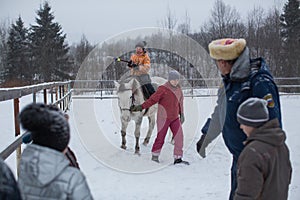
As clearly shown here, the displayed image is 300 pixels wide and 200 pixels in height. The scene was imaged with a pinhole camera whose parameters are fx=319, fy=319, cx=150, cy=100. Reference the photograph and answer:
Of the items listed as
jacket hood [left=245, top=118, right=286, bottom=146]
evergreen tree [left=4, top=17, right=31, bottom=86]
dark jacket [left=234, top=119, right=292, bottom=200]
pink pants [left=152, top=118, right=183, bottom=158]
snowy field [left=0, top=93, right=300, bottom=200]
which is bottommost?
snowy field [left=0, top=93, right=300, bottom=200]

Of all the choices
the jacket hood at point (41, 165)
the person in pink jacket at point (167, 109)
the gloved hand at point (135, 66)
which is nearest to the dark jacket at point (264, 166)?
the jacket hood at point (41, 165)

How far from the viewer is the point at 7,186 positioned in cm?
129

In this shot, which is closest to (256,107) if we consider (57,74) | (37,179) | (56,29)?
(37,179)

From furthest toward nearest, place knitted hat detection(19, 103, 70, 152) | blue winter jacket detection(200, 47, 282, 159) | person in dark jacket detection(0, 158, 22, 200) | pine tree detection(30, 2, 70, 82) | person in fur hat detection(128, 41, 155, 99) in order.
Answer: pine tree detection(30, 2, 70, 82)
person in fur hat detection(128, 41, 155, 99)
blue winter jacket detection(200, 47, 282, 159)
knitted hat detection(19, 103, 70, 152)
person in dark jacket detection(0, 158, 22, 200)

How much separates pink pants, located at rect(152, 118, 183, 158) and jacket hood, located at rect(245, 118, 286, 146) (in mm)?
3459

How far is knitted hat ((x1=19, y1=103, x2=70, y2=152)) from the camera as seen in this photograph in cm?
142

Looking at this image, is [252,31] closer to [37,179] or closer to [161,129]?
[161,129]

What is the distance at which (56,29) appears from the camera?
3850 cm

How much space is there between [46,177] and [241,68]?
1.59 meters

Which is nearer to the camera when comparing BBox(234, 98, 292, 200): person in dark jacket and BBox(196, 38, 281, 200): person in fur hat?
BBox(234, 98, 292, 200): person in dark jacket

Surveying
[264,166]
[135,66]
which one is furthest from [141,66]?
[264,166]

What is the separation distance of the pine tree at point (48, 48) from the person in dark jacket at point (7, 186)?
35.7m

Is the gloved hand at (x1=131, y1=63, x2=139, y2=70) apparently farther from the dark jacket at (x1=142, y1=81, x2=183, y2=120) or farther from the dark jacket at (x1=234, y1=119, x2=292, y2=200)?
the dark jacket at (x1=234, y1=119, x2=292, y2=200)

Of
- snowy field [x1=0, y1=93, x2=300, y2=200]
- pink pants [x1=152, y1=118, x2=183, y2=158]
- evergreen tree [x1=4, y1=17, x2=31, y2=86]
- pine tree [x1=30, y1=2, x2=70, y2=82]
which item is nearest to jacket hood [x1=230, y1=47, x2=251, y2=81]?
snowy field [x1=0, y1=93, x2=300, y2=200]
